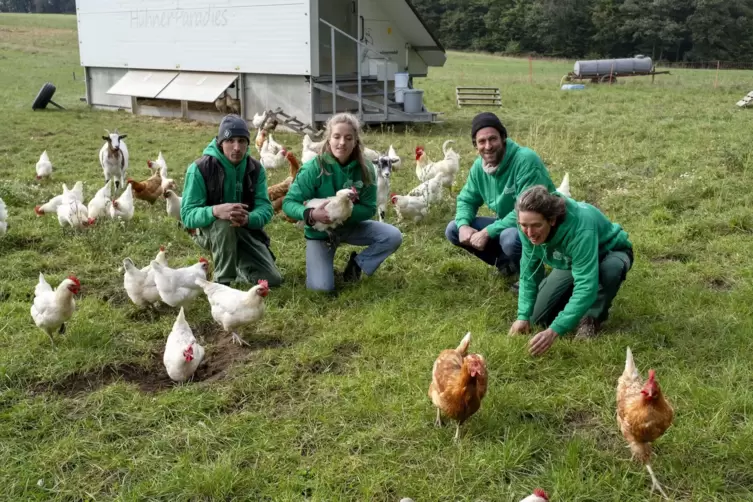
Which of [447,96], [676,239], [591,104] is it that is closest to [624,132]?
[591,104]

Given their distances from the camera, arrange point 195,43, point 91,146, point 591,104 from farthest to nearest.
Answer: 1. point 591,104
2. point 195,43
3. point 91,146

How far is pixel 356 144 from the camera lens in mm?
4801

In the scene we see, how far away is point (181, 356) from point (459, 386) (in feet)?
5.42

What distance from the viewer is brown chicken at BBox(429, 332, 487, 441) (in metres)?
2.91

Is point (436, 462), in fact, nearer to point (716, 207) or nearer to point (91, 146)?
point (716, 207)

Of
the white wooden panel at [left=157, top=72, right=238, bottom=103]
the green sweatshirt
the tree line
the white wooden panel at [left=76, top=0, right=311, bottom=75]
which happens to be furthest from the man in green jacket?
the tree line

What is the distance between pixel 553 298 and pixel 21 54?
36283 mm

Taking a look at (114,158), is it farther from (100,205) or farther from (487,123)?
(487,123)

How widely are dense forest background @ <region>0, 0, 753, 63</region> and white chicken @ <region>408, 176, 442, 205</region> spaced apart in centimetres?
4539

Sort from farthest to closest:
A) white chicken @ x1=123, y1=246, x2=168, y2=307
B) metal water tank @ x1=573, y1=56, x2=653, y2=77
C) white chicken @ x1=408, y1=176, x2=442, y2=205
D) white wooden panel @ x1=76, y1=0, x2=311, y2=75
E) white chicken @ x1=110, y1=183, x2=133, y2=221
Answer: metal water tank @ x1=573, y1=56, x2=653, y2=77, white wooden panel @ x1=76, y1=0, x2=311, y2=75, white chicken @ x1=408, y1=176, x2=442, y2=205, white chicken @ x1=110, y1=183, x2=133, y2=221, white chicken @ x1=123, y1=246, x2=168, y2=307

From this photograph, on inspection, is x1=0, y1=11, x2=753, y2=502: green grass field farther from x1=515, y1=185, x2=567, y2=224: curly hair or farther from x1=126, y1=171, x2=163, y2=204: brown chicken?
x1=515, y1=185, x2=567, y2=224: curly hair

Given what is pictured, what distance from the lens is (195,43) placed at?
46.9ft

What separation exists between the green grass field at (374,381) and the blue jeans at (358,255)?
0.58ft

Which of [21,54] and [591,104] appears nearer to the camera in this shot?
[591,104]
